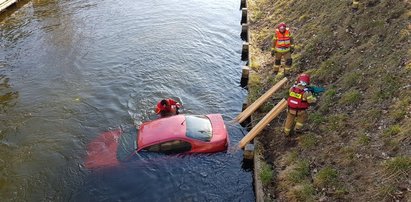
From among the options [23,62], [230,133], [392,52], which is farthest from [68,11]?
[392,52]

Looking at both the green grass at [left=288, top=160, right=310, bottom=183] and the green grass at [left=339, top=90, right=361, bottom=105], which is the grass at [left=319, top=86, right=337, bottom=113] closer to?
the green grass at [left=339, top=90, right=361, bottom=105]

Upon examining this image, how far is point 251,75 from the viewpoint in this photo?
16.9 metres

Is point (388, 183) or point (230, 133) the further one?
point (230, 133)

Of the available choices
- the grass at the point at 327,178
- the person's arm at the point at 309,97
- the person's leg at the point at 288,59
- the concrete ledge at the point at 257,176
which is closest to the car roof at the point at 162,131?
the concrete ledge at the point at 257,176

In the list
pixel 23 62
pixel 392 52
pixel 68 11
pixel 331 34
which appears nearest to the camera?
pixel 392 52

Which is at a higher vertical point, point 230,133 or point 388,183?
point 388,183

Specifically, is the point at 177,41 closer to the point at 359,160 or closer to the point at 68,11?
the point at 68,11

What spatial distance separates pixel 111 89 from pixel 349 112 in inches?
401

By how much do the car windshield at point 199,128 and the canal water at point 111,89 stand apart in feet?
A: 2.18

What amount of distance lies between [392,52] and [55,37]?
58.9 feet

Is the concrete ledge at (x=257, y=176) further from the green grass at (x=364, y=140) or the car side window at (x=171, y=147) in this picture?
the green grass at (x=364, y=140)

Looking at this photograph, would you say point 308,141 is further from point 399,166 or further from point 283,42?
point 283,42

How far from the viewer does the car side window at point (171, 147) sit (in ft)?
38.0

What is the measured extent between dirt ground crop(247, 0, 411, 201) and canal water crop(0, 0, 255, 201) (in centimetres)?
144
